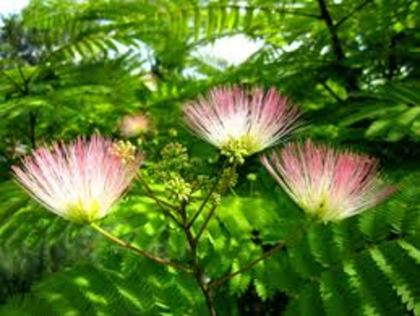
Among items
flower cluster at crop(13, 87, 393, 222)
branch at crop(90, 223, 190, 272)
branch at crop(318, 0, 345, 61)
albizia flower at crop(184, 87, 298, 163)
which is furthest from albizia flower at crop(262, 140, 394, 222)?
branch at crop(318, 0, 345, 61)

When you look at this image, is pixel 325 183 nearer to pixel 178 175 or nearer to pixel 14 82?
pixel 178 175

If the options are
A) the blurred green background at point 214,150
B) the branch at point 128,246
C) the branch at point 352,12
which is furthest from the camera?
the branch at point 352,12

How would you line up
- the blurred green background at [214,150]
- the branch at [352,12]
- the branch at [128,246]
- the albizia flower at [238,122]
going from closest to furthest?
1. the branch at [128,246]
2. the albizia flower at [238,122]
3. the blurred green background at [214,150]
4. the branch at [352,12]

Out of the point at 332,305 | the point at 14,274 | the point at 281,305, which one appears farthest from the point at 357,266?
the point at 14,274

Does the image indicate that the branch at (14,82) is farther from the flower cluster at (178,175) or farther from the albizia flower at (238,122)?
the flower cluster at (178,175)

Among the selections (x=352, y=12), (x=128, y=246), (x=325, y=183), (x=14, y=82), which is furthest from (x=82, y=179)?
(x=352, y=12)

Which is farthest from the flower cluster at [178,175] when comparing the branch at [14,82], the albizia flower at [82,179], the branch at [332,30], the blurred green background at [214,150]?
the branch at [14,82]
